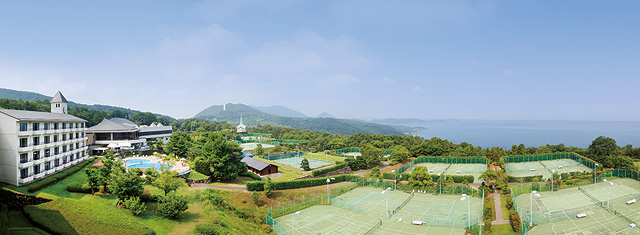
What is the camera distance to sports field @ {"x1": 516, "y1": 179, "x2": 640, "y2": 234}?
2523cm

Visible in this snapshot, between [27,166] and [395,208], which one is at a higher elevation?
[27,166]

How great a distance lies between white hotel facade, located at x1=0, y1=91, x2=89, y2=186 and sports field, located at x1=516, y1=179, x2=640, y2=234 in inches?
1810

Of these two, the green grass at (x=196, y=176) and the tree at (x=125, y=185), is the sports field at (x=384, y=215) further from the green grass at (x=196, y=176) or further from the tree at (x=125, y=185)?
the green grass at (x=196, y=176)

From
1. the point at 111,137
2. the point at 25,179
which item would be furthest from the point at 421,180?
the point at 111,137

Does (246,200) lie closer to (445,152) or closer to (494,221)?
(494,221)

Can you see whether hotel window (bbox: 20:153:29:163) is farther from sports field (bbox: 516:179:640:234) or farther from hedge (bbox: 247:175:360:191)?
sports field (bbox: 516:179:640:234)

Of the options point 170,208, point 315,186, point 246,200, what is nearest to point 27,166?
point 170,208

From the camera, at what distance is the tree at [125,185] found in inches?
872

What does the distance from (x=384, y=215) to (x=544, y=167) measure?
4136cm

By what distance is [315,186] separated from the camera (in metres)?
42.8

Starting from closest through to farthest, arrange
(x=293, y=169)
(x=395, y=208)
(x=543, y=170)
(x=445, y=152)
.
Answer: (x=395, y=208) < (x=543, y=170) < (x=293, y=169) < (x=445, y=152)

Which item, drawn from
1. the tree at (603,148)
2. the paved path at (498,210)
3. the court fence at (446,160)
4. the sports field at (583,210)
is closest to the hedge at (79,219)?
the paved path at (498,210)

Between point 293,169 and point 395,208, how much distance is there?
28.9m

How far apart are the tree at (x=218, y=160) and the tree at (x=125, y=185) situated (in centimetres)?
1495
